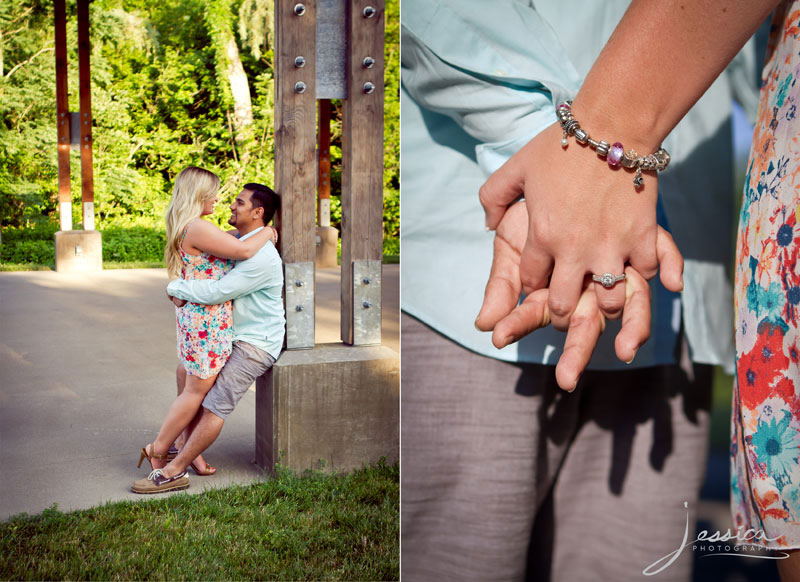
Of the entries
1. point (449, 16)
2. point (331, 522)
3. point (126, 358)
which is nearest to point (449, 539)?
Result: point (449, 16)

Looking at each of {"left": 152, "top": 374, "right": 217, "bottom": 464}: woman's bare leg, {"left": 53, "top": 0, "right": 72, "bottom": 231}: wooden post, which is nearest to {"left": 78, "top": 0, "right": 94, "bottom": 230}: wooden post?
{"left": 53, "top": 0, "right": 72, "bottom": 231}: wooden post

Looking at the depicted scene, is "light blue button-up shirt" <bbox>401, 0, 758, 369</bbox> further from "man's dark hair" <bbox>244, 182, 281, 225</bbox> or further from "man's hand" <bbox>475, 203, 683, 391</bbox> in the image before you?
"man's dark hair" <bbox>244, 182, 281, 225</bbox>

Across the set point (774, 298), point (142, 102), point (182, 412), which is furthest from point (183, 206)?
point (142, 102)

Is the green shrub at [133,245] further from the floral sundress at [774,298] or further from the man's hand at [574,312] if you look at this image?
the floral sundress at [774,298]

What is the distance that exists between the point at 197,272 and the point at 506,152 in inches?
77.7

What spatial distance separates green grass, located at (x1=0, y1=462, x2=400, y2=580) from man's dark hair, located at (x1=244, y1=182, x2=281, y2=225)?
1.02 m

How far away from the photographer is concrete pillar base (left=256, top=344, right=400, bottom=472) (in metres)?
3.25

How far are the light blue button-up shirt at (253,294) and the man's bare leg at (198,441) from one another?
1.07ft

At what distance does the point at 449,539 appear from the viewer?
1.75 metres

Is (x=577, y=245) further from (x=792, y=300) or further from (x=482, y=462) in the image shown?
(x=482, y=462)

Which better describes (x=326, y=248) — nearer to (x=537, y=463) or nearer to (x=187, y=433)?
(x=187, y=433)

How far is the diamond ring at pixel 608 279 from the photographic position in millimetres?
1210

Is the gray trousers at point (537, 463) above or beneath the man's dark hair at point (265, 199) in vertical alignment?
beneath

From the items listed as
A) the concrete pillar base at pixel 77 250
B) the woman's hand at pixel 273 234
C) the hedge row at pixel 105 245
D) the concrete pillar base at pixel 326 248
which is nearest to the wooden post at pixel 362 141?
the woman's hand at pixel 273 234
